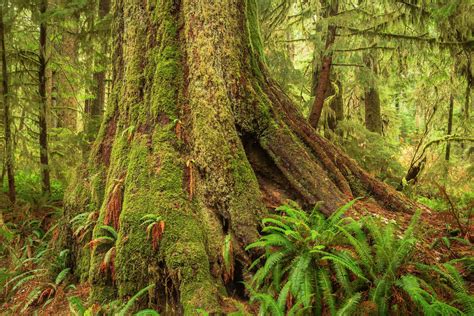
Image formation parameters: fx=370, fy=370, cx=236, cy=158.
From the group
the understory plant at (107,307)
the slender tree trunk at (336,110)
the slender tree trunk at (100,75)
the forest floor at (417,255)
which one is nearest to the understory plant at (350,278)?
the forest floor at (417,255)

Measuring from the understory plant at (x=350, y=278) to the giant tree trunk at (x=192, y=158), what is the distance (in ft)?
1.53

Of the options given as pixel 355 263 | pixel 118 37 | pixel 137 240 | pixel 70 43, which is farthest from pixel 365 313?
pixel 70 43

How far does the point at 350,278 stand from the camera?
11.8 ft

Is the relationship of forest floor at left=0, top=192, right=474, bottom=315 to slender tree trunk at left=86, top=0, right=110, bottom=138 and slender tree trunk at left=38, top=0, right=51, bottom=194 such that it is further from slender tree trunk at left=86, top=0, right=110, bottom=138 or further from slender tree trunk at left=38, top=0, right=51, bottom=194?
slender tree trunk at left=86, top=0, right=110, bottom=138

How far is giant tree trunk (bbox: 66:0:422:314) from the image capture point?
12.7 ft

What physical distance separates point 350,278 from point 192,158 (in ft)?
7.04

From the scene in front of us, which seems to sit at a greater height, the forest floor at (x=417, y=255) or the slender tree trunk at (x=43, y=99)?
the slender tree trunk at (x=43, y=99)

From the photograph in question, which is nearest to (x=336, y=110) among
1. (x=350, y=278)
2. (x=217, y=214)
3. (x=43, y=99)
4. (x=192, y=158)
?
(x=43, y=99)

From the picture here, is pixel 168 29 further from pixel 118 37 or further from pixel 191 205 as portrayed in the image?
pixel 191 205

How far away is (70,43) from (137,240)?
1086cm

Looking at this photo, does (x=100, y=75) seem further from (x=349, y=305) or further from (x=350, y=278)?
(x=349, y=305)

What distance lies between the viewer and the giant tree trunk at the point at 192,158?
3.87m

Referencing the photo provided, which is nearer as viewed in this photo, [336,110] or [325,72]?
[325,72]

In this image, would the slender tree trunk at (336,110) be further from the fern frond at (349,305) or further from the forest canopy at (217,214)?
the fern frond at (349,305)
